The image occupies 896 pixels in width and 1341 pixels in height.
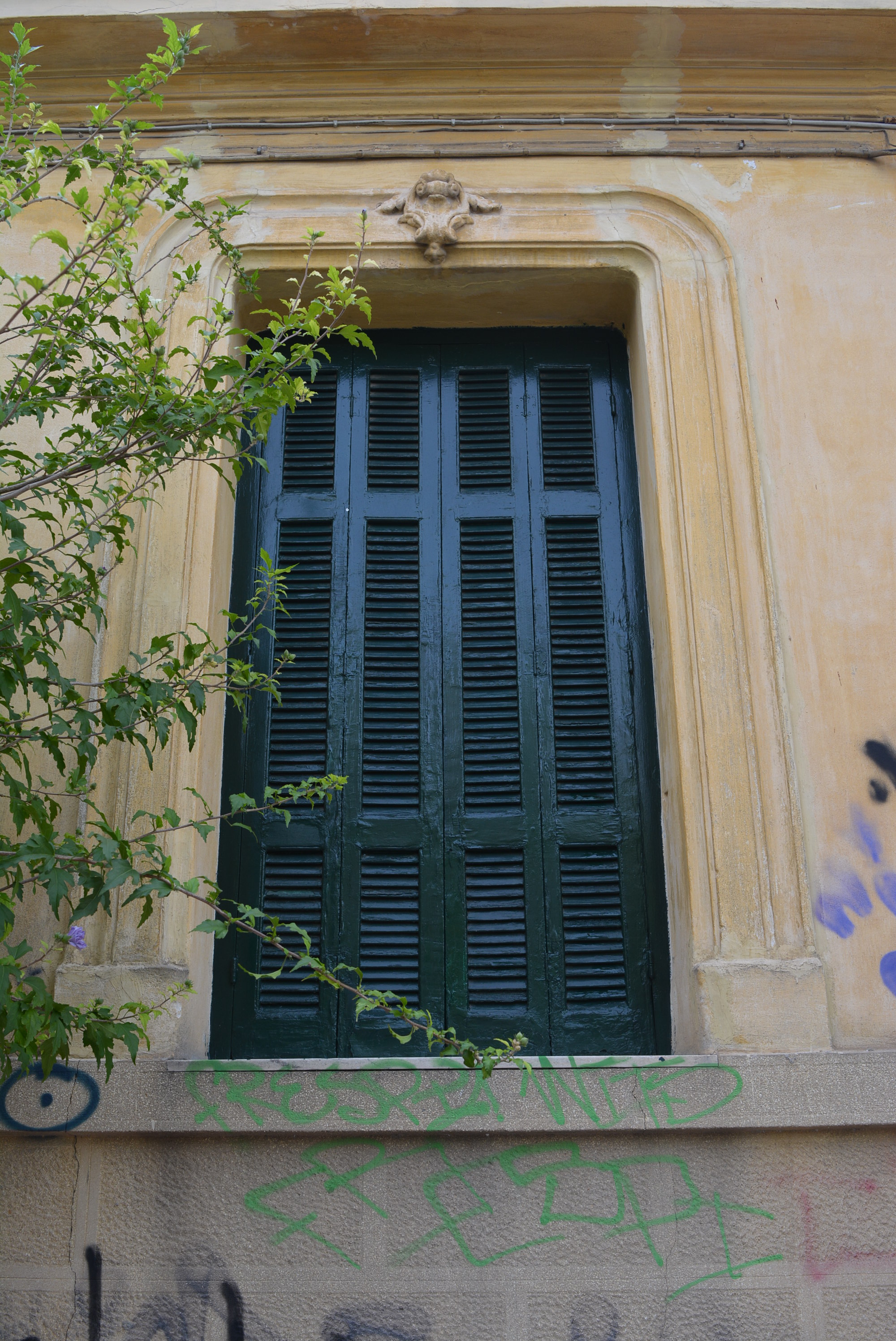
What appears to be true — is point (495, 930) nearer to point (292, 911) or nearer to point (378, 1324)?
point (292, 911)

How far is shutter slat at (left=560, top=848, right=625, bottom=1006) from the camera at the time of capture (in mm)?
4691

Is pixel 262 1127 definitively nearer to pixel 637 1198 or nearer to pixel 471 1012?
pixel 471 1012

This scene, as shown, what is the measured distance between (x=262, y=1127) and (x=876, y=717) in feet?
8.57

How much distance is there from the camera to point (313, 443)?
18.2ft

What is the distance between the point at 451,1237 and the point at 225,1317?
0.74 m

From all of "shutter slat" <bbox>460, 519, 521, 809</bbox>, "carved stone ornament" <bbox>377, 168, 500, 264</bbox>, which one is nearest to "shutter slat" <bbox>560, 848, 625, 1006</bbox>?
"shutter slat" <bbox>460, 519, 521, 809</bbox>

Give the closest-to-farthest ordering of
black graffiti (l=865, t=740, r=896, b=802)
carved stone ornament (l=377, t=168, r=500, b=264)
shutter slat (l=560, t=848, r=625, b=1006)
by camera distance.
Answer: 1. black graffiti (l=865, t=740, r=896, b=802)
2. shutter slat (l=560, t=848, r=625, b=1006)
3. carved stone ornament (l=377, t=168, r=500, b=264)

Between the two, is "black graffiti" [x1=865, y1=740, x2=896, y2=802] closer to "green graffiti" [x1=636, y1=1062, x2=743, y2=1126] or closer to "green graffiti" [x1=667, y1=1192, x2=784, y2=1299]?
"green graffiti" [x1=636, y1=1062, x2=743, y2=1126]

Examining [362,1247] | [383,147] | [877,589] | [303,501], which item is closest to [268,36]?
[383,147]

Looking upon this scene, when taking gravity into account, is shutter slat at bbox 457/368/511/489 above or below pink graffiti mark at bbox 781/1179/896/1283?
above

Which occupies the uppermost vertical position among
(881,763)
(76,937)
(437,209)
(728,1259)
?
(437,209)

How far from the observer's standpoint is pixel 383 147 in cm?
564

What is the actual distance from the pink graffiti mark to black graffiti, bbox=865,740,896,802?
1432 millimetres

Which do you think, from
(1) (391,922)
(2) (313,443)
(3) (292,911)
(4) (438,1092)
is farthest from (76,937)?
(2) (313,443)
